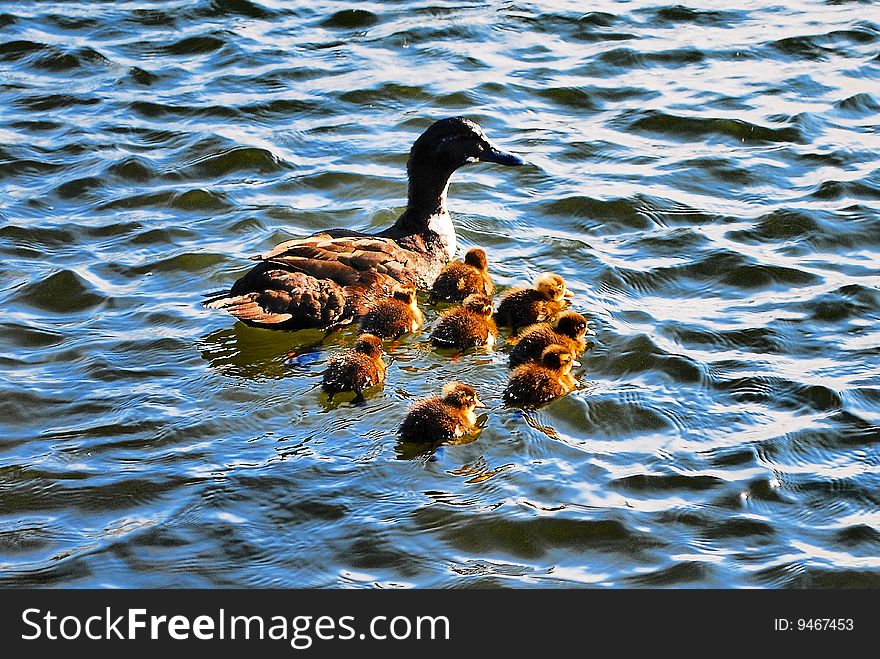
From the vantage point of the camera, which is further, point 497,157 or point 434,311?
point 497,157

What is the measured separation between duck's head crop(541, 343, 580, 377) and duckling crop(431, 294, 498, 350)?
50 centimetres

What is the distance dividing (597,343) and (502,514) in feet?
6.02

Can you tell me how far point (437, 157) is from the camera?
27.6 ft

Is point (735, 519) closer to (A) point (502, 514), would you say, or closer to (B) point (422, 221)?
(A) point (502, 514)

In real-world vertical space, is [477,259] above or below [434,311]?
above

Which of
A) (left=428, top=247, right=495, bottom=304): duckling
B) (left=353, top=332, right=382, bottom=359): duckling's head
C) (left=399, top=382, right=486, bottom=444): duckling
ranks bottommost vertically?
(left=399, top=382, right=486, bottom=444): duckling

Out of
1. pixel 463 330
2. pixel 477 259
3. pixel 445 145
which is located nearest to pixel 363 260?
pixel 477 259

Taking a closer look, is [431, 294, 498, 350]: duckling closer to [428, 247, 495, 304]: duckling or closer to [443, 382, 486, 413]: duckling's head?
[428, 247, 495, 304]: duckling

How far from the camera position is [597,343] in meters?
7.27

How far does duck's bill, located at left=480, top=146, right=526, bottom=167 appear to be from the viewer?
855 cm

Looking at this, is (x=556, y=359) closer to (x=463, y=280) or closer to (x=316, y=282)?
(x=463, y=280)

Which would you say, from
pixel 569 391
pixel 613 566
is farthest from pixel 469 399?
pixel 613 566

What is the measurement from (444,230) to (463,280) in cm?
82

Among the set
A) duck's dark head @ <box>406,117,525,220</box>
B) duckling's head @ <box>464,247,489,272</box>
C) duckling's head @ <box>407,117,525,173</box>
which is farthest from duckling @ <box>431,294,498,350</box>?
duckling's head @ <box>407,117,525,173</box>
